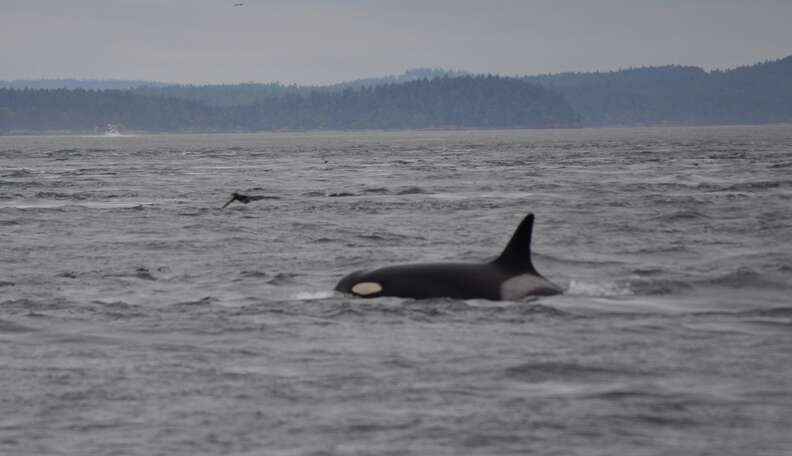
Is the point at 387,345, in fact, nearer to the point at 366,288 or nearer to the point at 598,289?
the point at 366,288

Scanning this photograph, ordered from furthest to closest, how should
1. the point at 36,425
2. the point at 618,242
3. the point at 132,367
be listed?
the point at 618,242
the point at 132,367
the point at 36,425

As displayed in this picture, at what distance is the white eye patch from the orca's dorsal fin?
1288 mm

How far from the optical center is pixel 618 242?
76.4ft

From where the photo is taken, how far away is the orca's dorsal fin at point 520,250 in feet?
46.5

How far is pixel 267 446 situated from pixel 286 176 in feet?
161

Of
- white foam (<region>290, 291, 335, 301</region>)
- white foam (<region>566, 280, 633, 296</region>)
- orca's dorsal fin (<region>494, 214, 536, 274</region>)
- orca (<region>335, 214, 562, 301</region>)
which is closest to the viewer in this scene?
orca's dorsal fin (<region>494, 214, 536, 274</region>)

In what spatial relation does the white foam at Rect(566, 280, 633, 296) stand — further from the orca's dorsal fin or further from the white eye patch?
the white eye patch

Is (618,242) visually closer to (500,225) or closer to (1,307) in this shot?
(500,225)

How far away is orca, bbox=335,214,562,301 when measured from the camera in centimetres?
1440

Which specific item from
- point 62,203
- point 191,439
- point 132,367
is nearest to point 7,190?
point 62,203

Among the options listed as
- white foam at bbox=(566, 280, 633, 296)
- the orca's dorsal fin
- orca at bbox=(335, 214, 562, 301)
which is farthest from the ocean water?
the orca's dorsal fin

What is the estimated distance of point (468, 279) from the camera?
14.5 metres

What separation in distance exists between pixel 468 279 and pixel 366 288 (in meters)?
1.12

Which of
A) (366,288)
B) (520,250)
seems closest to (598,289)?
(520,250)
